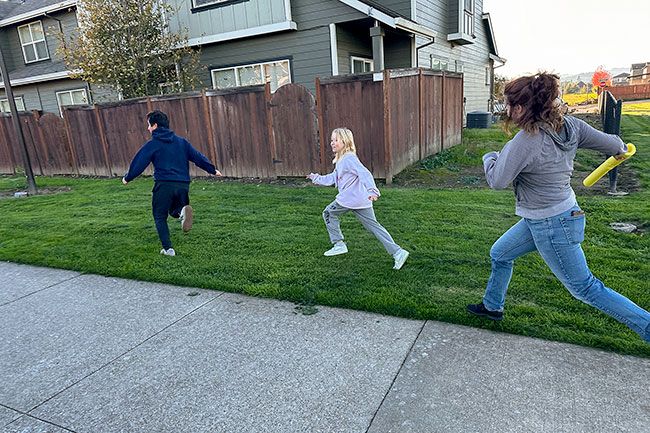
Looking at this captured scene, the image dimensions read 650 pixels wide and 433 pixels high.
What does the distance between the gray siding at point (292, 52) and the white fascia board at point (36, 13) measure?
6.57m

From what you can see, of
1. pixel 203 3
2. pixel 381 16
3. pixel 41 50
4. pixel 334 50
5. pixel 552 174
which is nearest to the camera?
pixel 552 174

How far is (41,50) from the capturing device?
1839 centimetres

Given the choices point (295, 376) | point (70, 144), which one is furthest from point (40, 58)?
point (295, 376)

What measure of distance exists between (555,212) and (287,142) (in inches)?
297

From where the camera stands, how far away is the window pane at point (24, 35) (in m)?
18.5

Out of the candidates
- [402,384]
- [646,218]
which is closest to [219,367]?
[402,384]

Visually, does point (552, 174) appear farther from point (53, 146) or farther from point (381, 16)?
point (53, 146)

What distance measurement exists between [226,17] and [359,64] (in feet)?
12.9

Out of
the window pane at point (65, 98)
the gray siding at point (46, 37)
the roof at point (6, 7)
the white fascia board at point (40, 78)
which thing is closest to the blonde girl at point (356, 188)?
the gray siding at point (46, 37)

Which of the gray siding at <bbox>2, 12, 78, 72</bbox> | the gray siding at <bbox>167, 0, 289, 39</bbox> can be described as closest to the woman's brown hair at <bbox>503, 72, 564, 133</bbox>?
the gray siding at <bbox>167, 0, 289, 39</bbox>

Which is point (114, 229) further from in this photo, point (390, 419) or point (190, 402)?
point (390, 419)

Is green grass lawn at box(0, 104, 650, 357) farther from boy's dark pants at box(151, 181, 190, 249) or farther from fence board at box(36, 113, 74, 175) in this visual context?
fence board at box(36, 113, 74, 175)

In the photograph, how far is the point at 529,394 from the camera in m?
2.65

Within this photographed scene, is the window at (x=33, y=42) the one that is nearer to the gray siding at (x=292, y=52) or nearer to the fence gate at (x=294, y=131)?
the gray siding at (x=292, y=52)
